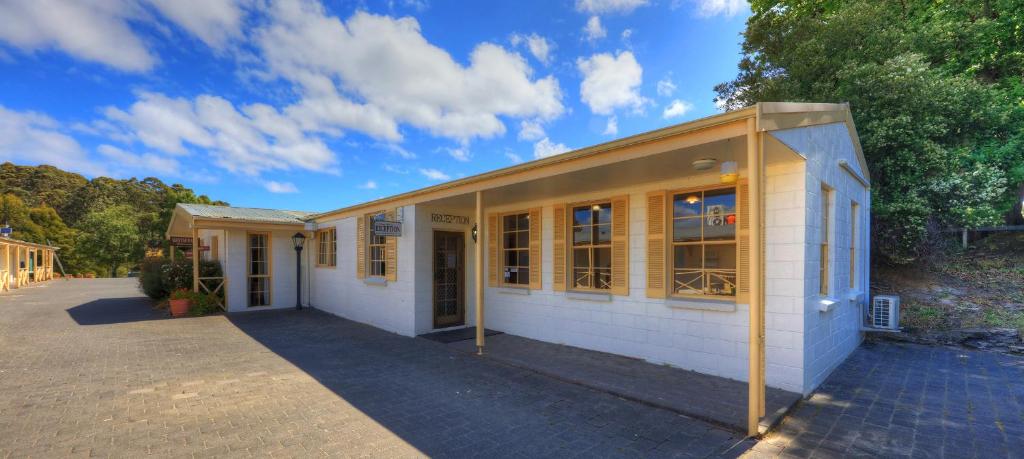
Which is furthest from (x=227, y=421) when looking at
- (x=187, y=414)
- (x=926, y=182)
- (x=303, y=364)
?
(x=926, y=182)

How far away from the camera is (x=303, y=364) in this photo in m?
5.87

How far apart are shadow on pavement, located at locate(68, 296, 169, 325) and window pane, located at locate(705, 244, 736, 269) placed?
462 inches

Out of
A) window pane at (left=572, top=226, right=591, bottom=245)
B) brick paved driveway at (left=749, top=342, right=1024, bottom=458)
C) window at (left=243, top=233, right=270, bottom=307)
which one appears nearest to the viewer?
brick paved driveway at (left=749, top=342, right=1024, bottom=458)

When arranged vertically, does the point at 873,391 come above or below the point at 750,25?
below

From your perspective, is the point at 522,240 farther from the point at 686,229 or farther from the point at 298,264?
the point at 298,264

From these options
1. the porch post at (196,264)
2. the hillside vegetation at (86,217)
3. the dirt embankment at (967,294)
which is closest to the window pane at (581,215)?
the dirt embankment at (967,294)

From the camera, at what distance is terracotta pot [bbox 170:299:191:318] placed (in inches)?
404

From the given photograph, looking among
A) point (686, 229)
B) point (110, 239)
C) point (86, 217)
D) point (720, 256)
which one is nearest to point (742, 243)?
point (720, 256)

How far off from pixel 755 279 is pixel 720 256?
6.08 ft

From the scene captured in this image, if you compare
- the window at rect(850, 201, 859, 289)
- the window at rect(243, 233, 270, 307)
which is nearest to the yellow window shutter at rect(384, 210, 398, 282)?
the window at rect(243, 233, 270, 307)

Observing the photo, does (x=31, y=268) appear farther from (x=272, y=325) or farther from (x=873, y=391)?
(x=873, y=391)

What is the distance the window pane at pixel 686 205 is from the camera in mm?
5320

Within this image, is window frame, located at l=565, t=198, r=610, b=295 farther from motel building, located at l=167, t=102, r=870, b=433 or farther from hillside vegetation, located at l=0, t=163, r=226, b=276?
hillside vegetation, located at l=0, t=163, r=226, b=276

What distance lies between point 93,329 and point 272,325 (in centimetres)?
335
